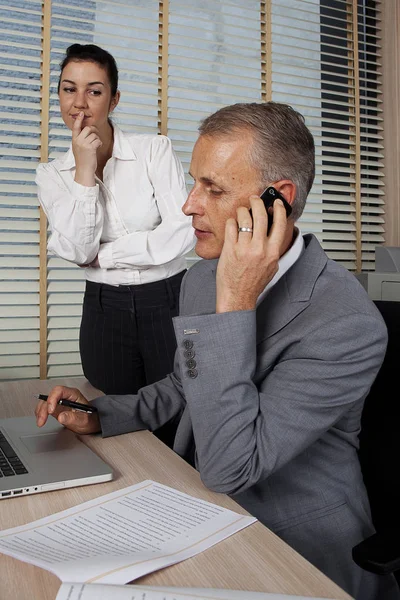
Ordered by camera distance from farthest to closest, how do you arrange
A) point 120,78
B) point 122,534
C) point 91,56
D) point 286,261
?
point 120,78 → point 91,56 → point 286,261 → point 122,534

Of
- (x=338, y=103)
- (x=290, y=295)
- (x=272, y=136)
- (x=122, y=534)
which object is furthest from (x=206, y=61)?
(x=122, y=534)

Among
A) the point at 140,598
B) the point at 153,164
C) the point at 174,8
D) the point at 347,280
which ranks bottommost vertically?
the point at 140,598

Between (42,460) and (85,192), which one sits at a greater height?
(85,192)

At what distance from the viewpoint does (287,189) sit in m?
1.17

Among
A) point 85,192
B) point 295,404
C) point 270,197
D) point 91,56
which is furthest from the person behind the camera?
point 91,56

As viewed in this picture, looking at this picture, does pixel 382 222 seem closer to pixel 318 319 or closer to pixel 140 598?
pixel 318 319

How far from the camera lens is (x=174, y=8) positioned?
10.2 feet

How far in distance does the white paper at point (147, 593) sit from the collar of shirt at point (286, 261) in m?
0.66

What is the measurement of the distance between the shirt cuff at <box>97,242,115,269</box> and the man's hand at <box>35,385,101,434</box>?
727 millimetres

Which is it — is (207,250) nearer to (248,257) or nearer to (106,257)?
(248,257)

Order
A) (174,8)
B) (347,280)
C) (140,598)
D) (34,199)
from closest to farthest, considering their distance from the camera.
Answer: (140,598)
(347,280)
(34,199)
(174,8)

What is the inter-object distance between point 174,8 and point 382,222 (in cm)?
177

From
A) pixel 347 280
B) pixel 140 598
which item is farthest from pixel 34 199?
pixel 140 598

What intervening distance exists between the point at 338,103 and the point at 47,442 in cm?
301
